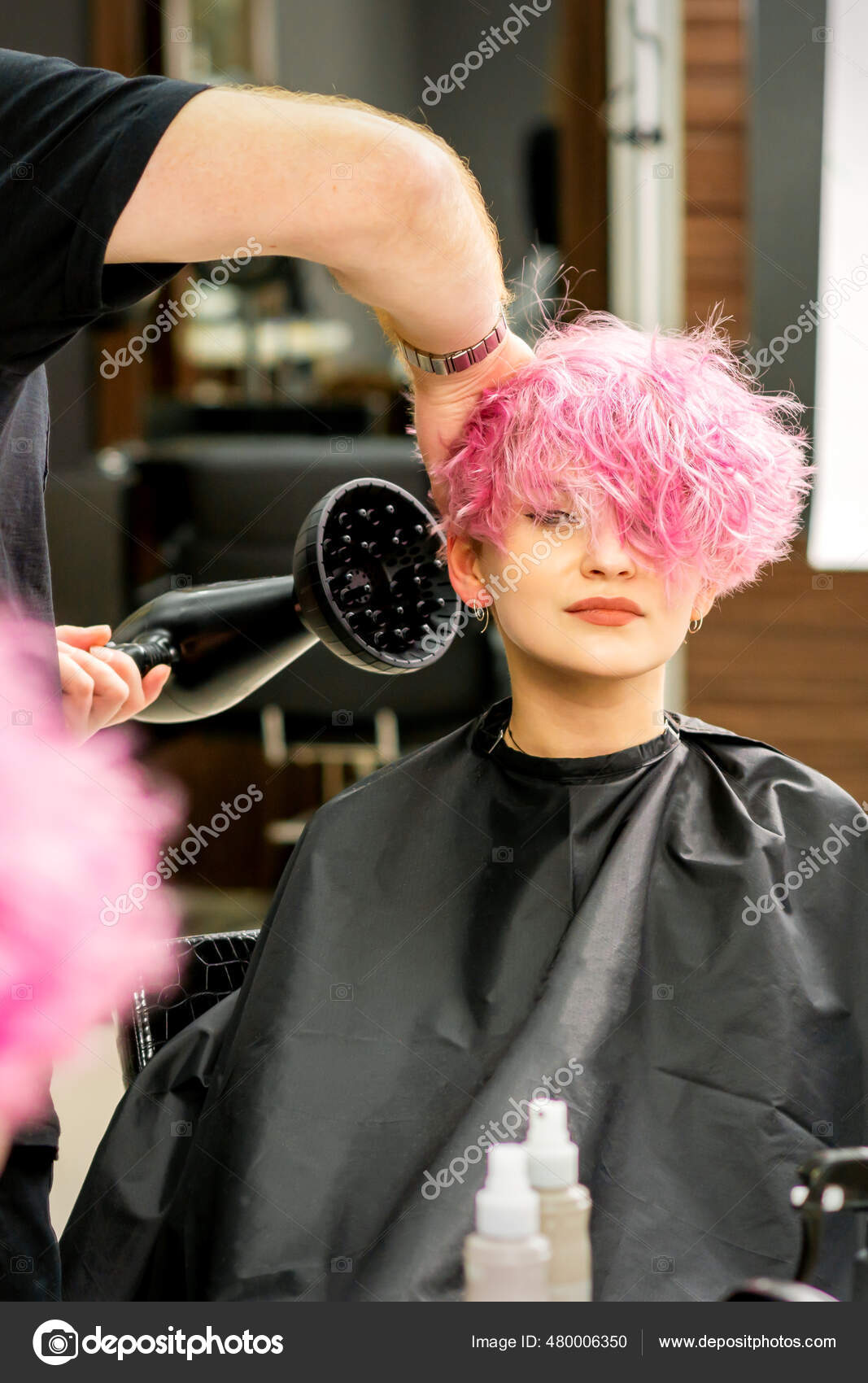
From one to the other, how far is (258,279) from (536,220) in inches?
38.1

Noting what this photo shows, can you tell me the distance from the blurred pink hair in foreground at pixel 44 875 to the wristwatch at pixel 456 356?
41 centimetres

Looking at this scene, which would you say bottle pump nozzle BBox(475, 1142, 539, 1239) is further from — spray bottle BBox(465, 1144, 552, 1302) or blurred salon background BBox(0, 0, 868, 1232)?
blurred salon background BBox(0, 0, 868, 1232)

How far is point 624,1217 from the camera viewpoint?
3.48ft

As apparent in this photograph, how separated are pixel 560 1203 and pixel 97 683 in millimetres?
711

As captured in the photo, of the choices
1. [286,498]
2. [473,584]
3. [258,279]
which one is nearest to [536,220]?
[258,279]

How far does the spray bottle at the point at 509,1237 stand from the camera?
0.77 m

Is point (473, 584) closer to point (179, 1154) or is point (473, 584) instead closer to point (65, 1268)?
point (179, 1154)

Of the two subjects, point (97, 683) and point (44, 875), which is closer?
point (44, 875)

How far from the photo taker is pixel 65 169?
890mm

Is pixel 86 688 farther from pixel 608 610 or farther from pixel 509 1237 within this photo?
pixel 509 1237

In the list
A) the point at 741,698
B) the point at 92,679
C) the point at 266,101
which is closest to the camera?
the point at 266,101
